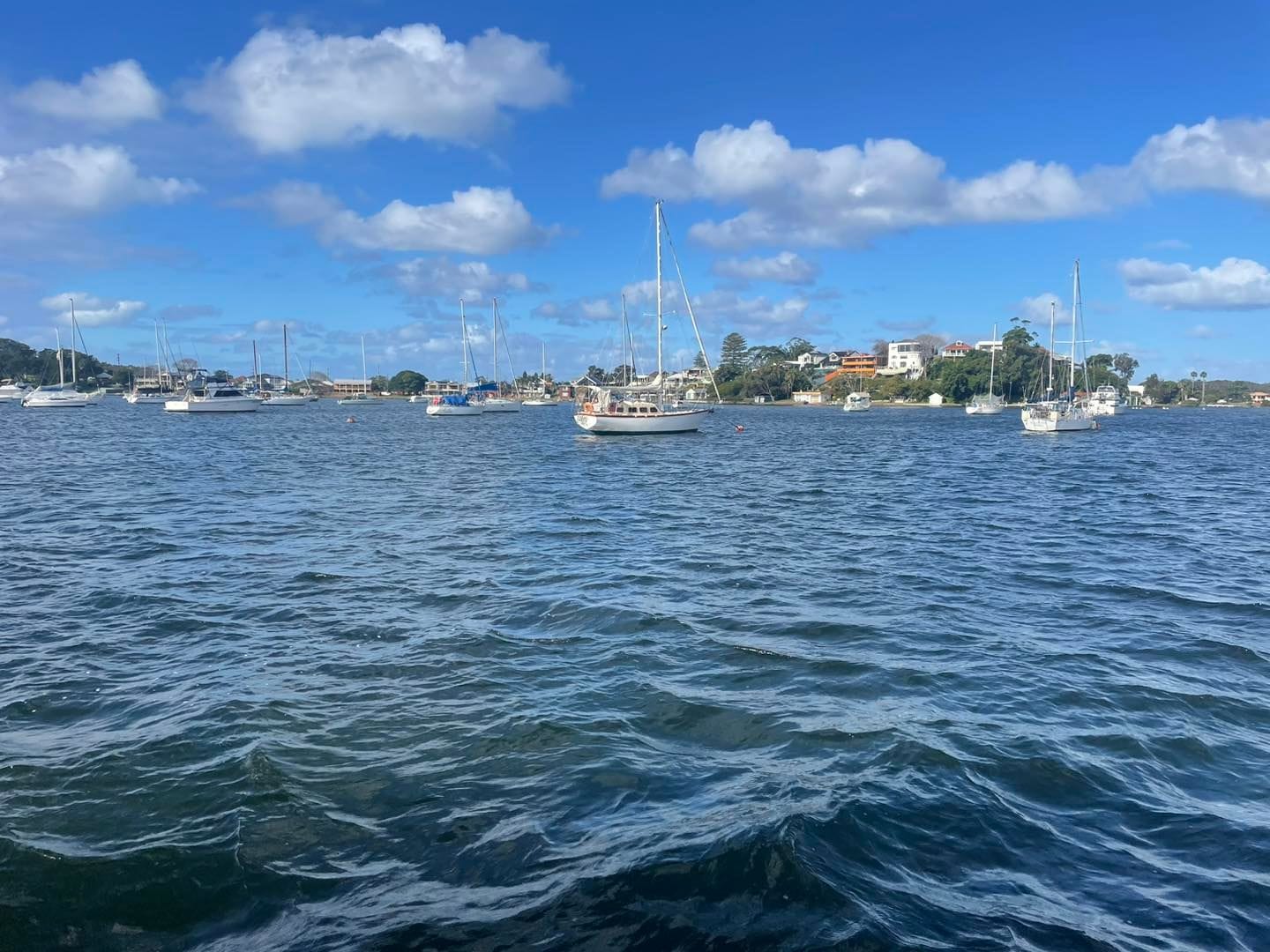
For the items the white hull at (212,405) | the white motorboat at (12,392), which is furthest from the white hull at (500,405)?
the white motorboat at (12,392)

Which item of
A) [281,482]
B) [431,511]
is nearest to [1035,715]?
[431,511]

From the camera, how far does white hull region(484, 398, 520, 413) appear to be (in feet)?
456

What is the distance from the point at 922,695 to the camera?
11461 millimetres

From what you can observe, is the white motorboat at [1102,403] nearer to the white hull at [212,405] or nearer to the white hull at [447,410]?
the white hull at [447,410]

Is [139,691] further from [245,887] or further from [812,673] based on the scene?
[812,673]

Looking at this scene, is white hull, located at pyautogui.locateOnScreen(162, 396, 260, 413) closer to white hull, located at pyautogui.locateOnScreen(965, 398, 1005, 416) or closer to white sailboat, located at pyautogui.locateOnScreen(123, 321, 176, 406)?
white sailboat, located at pyautogui.locateOnScreen(123, 321, 176, 406)

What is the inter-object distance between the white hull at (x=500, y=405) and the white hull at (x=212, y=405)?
115 feet

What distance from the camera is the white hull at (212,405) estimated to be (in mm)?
120875

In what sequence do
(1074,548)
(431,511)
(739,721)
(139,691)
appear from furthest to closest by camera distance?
(431,511) → (1074,548) → (139,691) → (739,721)

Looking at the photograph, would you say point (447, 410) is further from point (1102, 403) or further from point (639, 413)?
point (1102, 403)

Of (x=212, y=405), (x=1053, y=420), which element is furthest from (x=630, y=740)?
(x=212, y=405)

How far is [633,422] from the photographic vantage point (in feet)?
233

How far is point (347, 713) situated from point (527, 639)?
3727 mm

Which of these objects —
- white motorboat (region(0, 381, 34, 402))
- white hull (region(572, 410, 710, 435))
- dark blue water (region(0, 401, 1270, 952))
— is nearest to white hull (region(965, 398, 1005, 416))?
white hull (region(572, 410, 710, 435))
